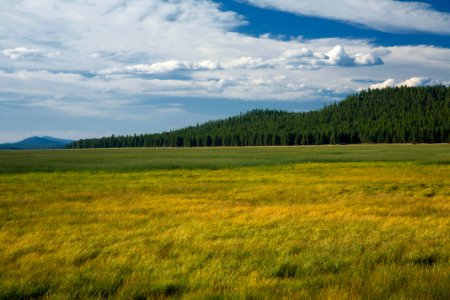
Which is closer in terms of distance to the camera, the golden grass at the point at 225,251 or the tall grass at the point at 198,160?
the golden grass at the point at 225,251

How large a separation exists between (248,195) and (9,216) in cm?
1454

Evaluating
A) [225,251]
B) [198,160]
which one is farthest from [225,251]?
[198,160]

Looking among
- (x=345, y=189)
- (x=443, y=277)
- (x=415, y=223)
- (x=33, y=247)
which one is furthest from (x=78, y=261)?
(x=345, y=189)

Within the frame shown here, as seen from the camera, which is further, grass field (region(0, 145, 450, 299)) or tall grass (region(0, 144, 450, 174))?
tall grass (region(0, 144, 450, 174))

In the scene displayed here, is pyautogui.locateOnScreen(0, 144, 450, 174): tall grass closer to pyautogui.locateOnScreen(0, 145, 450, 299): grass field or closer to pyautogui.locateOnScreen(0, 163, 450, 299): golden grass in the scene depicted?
pyautogui.locateOnScreen(0, 145, 450, 299): grass field

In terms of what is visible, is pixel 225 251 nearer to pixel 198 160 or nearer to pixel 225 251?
pixel 225 251

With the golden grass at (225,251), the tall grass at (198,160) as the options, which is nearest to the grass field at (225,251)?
the golden grass at (225,251)

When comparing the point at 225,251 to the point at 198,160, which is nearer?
the point at 225,251

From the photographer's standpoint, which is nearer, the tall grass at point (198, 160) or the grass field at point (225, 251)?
the grass field at point (225, 251)

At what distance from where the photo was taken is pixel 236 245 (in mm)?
12312

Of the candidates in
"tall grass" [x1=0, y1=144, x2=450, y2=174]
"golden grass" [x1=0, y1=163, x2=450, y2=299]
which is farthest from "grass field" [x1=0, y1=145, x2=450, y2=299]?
"tall grass" [x1=0, y1=144, x2=450, y2=174]

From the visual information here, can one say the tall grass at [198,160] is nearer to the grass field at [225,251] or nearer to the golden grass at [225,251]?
the grass field at [225,251]

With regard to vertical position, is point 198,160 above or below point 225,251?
above

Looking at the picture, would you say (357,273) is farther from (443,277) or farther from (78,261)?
(78,261)
